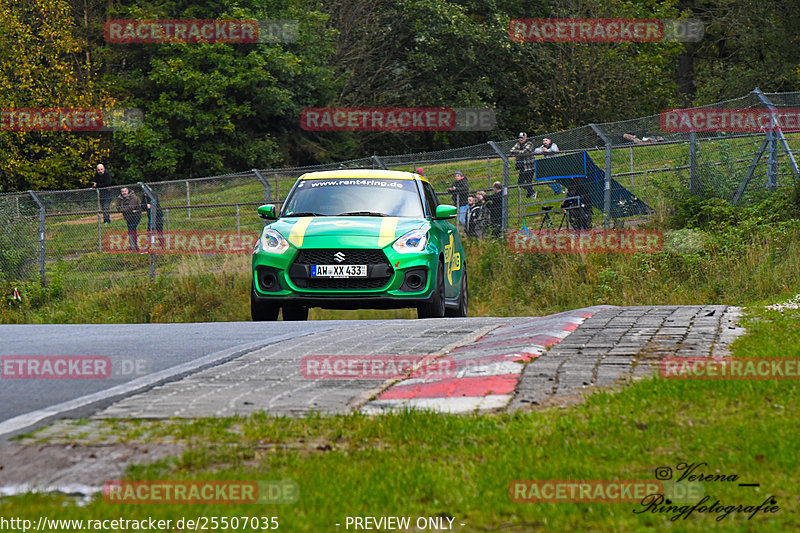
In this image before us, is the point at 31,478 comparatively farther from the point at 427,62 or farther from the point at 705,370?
the point at 427,62

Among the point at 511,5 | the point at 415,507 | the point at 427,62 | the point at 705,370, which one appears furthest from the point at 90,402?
the point at 511,5

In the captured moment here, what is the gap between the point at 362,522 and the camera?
13.5 feet

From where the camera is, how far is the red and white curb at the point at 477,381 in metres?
6.19

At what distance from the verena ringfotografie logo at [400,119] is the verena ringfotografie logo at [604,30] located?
13.4ft

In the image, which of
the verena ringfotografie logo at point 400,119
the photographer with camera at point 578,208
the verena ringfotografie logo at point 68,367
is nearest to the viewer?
the verena ringfotografie logo at point 68,367

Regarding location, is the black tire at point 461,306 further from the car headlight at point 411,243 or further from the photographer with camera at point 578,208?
the photographer with camera at point 578,208

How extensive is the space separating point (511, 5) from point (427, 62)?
644cm

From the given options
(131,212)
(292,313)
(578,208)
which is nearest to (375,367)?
(292,313)

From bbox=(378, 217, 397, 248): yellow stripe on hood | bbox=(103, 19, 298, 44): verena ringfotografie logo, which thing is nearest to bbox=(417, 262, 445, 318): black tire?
bbox=(378, 217, 397, 248): yellow stripe on hood

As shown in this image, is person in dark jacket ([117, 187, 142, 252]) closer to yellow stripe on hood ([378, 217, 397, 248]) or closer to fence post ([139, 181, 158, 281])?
fence post ([139, 181, 158, 281])

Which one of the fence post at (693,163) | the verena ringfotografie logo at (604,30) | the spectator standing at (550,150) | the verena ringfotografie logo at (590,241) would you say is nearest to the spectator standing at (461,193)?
the spectator standing at (550,150)

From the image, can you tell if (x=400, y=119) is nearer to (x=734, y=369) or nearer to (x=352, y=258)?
(x=352, y=258)

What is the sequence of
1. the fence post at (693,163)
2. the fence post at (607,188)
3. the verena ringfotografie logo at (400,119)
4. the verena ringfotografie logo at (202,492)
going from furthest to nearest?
the verena ringfotografie logo at (400,119), the fence post at (693,163), the fence post at (607,188), the verena ringfotografie logo at (202,492)

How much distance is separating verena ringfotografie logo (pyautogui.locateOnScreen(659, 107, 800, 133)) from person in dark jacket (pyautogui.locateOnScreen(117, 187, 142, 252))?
10.6 m
